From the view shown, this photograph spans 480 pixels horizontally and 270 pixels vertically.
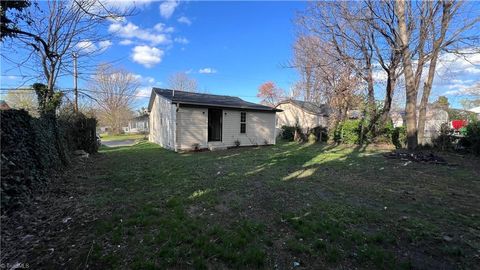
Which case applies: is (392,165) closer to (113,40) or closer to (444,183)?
(444,183)

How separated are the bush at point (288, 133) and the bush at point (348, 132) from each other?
12.7 feet

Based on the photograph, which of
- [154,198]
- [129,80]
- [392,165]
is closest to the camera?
[154,198]

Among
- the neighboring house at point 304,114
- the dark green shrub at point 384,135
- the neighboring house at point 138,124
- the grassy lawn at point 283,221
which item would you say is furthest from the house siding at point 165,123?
the neighboring house at point 138,124

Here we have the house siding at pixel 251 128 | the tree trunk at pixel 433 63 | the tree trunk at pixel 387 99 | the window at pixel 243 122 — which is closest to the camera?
the tree trunk at pixel 433 63

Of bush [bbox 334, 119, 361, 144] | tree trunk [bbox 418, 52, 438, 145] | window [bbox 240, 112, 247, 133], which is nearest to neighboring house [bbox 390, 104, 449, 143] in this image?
bush [bbox 334, 119, 361, 144]

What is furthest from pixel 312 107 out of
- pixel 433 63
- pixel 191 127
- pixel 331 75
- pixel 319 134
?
pixel 191 127

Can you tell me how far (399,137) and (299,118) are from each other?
1204 cm

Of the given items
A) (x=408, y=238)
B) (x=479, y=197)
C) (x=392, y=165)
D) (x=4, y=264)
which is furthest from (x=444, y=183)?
(x=4, y=264)

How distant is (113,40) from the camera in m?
9.20

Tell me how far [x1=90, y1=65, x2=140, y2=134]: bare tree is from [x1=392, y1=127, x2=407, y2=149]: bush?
3291cm

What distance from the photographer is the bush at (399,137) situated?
534 inches

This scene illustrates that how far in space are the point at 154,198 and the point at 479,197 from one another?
664 cm

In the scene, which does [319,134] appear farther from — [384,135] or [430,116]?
[430,116]

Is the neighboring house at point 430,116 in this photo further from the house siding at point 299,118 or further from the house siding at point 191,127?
the house siding at point 191,127
